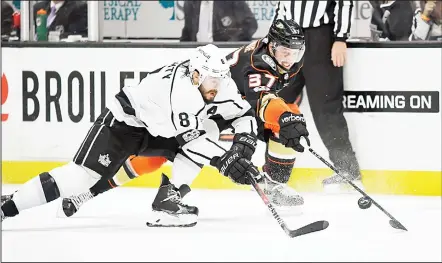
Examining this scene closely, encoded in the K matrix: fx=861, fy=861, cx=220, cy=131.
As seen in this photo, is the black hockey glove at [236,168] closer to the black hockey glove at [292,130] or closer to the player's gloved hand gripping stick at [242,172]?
the player's gloved hand gripping stick at [242,172]

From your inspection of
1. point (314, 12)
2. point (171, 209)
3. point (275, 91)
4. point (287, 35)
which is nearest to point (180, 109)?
point (171, 209)

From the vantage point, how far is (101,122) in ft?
9.91

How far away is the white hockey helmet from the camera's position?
260 cm

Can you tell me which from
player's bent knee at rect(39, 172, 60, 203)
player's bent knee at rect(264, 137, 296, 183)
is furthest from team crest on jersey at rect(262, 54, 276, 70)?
player's bent knee at rect(39, 172, 60, 203)

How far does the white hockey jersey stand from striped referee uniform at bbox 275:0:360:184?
44.3 inches

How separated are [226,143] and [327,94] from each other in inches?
21.9

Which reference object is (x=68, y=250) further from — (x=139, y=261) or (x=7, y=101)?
(x=7, y=101)

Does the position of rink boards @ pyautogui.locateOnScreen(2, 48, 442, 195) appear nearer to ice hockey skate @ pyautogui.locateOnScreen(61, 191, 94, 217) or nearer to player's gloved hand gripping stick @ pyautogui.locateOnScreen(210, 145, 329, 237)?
ice hockey skate @ pyautogui.locateOnScreen(61, 191, 94, 217)

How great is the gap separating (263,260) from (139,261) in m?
0.39

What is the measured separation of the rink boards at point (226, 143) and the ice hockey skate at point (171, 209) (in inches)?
41.0

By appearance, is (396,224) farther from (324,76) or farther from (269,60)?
(324,76)

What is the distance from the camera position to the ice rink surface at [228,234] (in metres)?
2.76

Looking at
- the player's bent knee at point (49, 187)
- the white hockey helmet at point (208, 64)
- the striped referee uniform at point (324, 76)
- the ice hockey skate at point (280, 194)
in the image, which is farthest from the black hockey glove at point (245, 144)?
the striped referee uniform at point (324, 76)

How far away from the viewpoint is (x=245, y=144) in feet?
9.35
